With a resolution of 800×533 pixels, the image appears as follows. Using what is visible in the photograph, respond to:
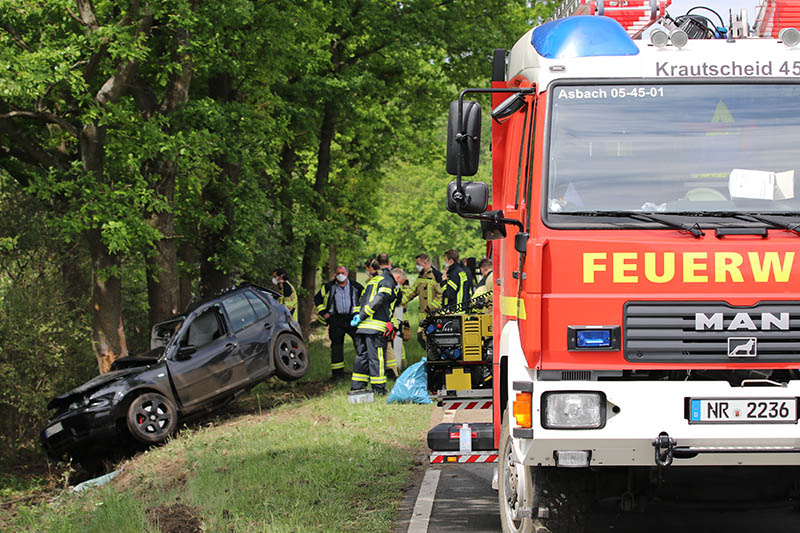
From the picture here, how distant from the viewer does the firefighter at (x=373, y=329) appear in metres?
14.6

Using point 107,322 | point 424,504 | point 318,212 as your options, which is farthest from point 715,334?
point 318,212

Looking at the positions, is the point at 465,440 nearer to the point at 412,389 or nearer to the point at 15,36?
the point at 412,389

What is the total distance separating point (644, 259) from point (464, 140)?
125 centimetres

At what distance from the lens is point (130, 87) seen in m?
15.7

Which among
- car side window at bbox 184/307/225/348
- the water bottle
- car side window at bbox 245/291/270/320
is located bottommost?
the water bottle

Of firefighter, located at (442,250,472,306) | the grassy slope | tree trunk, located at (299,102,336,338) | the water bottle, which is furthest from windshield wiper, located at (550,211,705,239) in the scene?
tree trunk, located at (299,102,336,338)

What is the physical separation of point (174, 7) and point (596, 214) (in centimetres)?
1042

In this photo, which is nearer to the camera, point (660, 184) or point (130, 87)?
point (660, 184)

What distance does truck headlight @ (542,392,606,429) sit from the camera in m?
5.44

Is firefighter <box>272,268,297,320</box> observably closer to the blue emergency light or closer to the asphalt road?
the asphalt road

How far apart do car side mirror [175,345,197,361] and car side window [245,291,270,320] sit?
1.50 meters

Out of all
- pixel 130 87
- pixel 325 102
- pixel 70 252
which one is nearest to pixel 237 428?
pixel 130 87

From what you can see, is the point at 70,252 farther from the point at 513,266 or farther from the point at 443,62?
the point at 513,266

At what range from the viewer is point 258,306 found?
16.0 metres
